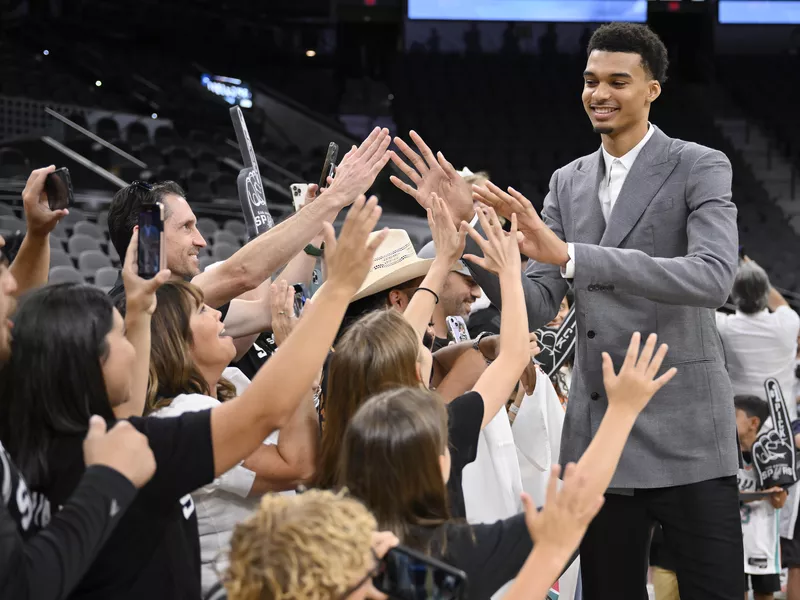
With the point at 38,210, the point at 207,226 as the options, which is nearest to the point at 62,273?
the point at 207,226

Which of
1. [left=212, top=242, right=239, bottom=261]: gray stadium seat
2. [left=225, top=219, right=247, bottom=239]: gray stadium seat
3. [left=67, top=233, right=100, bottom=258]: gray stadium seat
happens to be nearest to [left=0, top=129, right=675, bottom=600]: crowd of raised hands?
[left=67, top=233, right=100, bottom=258]: gray stadium seat

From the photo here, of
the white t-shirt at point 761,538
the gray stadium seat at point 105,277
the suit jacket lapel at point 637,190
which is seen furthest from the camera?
the gray stadium seat at point 105,277

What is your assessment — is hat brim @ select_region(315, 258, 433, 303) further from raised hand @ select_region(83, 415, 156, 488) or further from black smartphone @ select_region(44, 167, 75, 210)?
raised hand @ select_region(83, 415, 156, 488)

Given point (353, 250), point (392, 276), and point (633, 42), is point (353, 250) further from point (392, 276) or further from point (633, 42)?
point (392, 276)

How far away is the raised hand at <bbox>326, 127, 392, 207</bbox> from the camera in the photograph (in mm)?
2439

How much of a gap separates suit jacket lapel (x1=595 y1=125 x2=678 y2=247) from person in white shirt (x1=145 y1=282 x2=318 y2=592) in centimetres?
80

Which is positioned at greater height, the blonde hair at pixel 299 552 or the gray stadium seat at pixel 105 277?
the gray stadium seat at pixel 105 277

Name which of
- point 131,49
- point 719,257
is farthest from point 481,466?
point 131,49

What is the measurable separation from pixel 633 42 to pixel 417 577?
1470 mm

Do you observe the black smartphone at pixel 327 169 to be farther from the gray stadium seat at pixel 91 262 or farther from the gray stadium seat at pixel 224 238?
the gray stadium seat at pixel 224 238

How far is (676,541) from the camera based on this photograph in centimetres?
223

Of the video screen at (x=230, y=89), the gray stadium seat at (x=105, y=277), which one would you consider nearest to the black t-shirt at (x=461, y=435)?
the gray stadium seat at (x=105, y=277)

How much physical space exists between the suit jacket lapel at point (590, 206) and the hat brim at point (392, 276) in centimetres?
58

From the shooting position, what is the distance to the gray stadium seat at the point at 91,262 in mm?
6890
